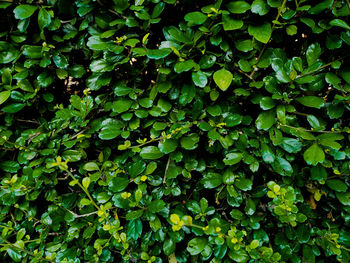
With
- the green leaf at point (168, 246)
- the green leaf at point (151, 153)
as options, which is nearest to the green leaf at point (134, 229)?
the green leaf at point (168, 246)

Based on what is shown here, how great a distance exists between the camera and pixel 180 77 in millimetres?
1080

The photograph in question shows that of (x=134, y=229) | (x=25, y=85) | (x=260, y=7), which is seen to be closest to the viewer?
(x=260, y=7)

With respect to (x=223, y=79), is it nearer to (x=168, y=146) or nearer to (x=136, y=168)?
(x=168, y=146)

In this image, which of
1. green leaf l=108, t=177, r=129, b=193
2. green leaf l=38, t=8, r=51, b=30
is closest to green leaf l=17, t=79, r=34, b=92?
green leaf l=38, t=8, r=51, b=30

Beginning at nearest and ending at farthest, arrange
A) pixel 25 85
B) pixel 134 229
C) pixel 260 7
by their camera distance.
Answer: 1. pixel 260 7
2. pixel 134 229
3. pixel 25 85

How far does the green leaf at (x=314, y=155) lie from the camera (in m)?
0.96

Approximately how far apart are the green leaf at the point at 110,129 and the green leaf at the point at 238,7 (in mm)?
691

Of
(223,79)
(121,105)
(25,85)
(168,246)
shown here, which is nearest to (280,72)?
(223,79)

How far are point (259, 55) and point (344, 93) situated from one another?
403mm

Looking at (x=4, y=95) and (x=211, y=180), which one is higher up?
(x=4, y=95)

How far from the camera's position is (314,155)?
97 centimetres

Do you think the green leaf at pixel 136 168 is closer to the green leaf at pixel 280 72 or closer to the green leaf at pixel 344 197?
the green leaf at pixel 280 72

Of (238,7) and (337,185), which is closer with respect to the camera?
(238,7)

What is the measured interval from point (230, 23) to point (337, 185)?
34.2 inches
